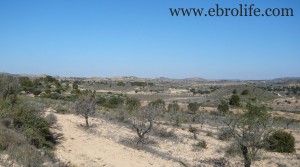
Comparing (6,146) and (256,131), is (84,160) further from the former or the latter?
(256,131)

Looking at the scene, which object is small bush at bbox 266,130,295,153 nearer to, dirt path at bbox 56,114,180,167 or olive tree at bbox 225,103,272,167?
olive tree at bbox 225,103,272,167

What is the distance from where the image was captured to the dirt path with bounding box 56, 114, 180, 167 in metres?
16.4

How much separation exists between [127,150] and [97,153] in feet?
6.73

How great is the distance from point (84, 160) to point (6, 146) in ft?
13.2

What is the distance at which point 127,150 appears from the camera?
1920cm

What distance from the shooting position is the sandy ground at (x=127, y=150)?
17.0m

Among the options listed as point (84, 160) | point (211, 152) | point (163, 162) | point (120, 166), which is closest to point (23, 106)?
point (84, 160)

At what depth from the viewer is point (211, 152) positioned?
2172cm

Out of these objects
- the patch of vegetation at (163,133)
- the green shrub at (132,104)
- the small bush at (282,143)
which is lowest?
the small bush at (282,143)

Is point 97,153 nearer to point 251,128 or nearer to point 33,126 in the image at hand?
point 33,126

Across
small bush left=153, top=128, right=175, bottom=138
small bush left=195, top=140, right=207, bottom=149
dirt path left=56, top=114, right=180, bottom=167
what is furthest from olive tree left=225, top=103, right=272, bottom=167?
small bush left=153, top=128, right=175, bottom=138

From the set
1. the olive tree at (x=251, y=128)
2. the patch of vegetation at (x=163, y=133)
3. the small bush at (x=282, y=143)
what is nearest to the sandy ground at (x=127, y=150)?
the patch of vegetation at (x=163, y=133)

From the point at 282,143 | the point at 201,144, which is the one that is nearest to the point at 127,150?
the point at 201,144

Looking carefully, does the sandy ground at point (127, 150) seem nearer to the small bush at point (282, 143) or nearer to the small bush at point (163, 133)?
the small bush at point (163, 133)
